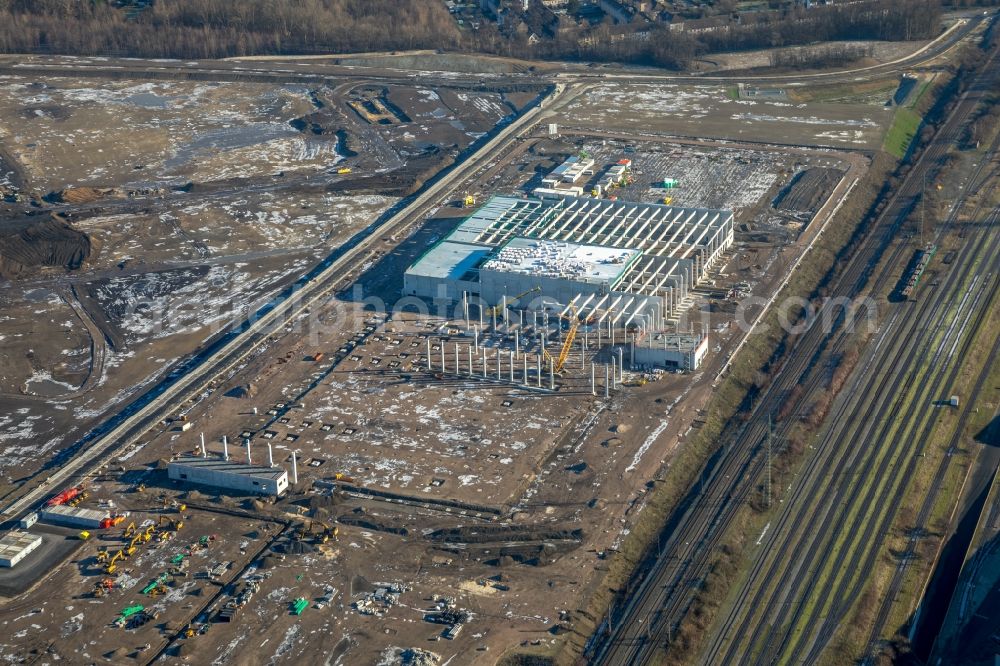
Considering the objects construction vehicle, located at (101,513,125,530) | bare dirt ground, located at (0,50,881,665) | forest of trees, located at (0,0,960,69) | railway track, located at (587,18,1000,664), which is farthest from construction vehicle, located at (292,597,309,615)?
forest of trees, located at (0,0,960,69)

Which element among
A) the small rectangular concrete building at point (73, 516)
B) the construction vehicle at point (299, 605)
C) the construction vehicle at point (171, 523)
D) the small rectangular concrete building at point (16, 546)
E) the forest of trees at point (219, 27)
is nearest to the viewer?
the construction vehicle at point (299, 605)

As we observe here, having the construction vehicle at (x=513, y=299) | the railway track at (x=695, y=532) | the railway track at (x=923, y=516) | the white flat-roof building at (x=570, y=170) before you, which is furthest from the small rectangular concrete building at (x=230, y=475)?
the white flat-roof building at (x=570, y=170)

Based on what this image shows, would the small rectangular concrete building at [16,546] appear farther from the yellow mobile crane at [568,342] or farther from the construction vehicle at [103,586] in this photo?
the yellow mobile crane at [568,342]

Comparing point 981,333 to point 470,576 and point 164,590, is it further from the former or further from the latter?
point 164,590

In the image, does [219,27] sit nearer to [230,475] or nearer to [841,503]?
[230,475]

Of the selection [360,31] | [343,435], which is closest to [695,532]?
[343,435]
